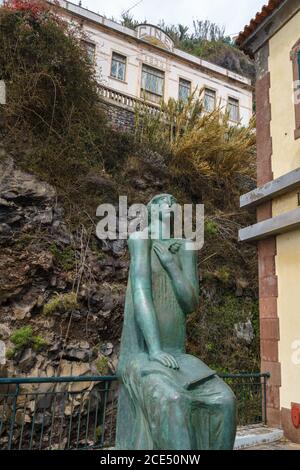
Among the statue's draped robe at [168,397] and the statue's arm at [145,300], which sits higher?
the statue's arm at [145,300]

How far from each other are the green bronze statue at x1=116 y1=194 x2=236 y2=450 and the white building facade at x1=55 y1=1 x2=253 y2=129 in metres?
14.3

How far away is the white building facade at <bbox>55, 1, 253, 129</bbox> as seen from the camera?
16717 mm

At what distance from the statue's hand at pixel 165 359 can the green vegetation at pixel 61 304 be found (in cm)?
513

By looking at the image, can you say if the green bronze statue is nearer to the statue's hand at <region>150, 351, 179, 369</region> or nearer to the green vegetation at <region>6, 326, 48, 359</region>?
the statue's hand at <region>150, 351, 179, 369</region>

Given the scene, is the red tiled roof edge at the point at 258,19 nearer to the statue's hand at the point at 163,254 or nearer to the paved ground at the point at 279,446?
the statue's hand at the point at 163,254

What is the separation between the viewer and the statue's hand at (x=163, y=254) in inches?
100.0

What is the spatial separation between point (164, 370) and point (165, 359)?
0.07 m

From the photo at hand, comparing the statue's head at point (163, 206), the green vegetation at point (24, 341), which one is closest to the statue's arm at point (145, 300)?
the statue's head at point (163, 206)

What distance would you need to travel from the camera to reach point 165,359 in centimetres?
213

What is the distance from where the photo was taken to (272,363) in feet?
19.7

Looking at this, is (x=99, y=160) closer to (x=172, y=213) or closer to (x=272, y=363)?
(x=272, y=363)

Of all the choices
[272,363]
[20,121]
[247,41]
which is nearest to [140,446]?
[272,363]

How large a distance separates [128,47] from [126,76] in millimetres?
1408

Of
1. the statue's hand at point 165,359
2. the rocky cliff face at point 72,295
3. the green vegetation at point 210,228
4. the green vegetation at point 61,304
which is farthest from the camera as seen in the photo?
the green vegetation at point 210,228
